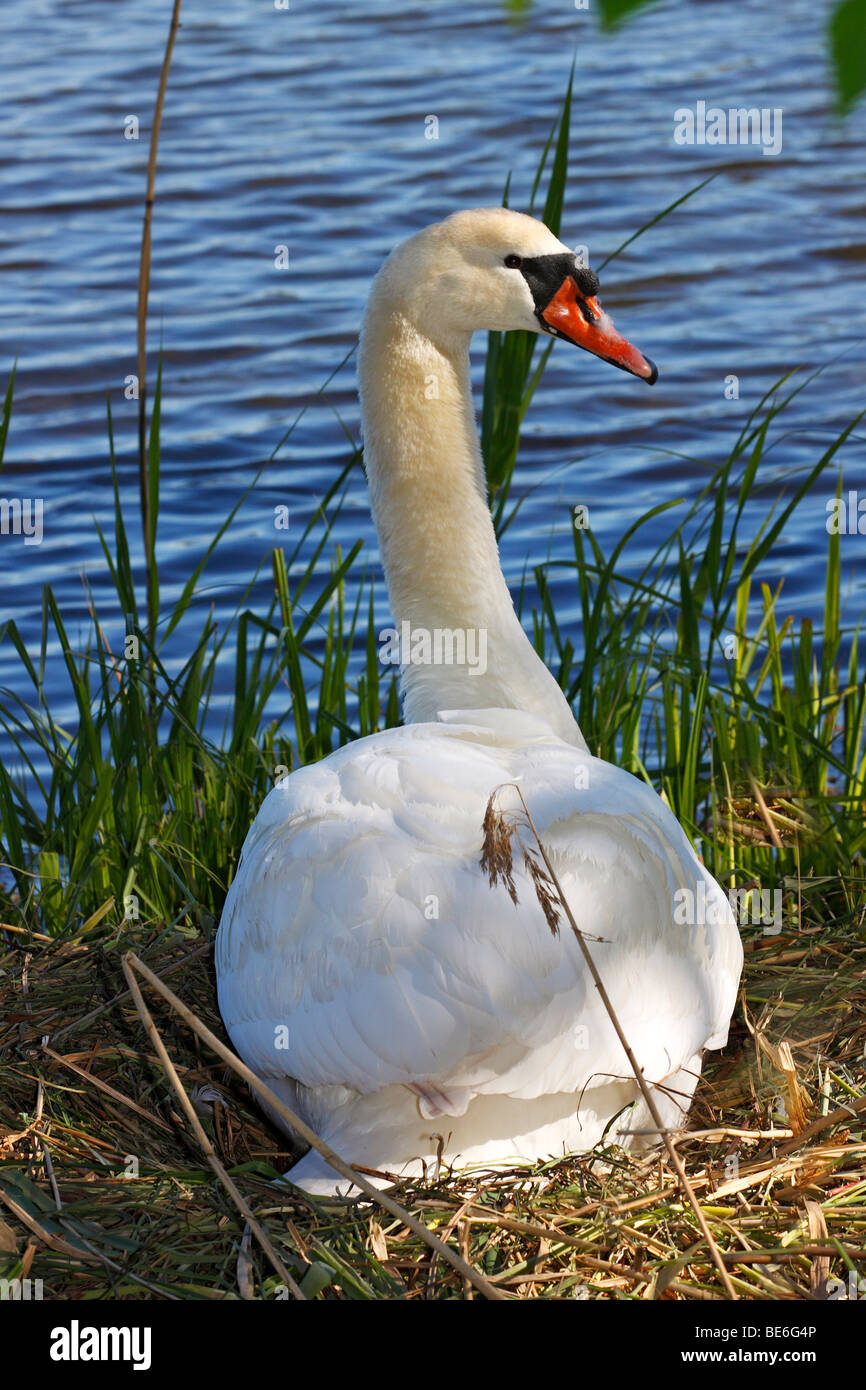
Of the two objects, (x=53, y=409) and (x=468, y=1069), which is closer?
(x=468, y=1069)

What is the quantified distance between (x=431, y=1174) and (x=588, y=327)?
7.45 feet

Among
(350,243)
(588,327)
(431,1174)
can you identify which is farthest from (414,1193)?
(350,243)

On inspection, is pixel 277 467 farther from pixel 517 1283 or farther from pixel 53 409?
pixel 517 1283

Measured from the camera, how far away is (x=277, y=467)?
919 centimetres

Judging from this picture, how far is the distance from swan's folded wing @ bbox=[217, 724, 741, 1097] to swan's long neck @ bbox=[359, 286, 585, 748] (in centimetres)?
79

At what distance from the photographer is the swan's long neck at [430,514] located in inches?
174

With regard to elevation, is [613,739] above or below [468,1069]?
above

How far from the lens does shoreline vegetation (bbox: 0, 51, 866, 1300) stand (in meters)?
3.03

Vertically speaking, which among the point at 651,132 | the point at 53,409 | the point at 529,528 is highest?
the point at 651,132

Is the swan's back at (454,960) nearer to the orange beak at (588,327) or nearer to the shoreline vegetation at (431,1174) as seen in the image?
the shoreline vegetation at (431,1174)

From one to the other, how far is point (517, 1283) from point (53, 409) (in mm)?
7886

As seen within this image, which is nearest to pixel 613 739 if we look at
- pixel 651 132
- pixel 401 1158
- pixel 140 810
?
pixel 140 810

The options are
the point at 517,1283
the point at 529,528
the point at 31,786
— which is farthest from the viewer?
the point at 529,528

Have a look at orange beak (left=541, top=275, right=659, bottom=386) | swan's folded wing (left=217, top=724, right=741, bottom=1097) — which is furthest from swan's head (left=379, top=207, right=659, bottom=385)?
swan's folded wing (left=217, top=724, right=741, bottom=1097)
